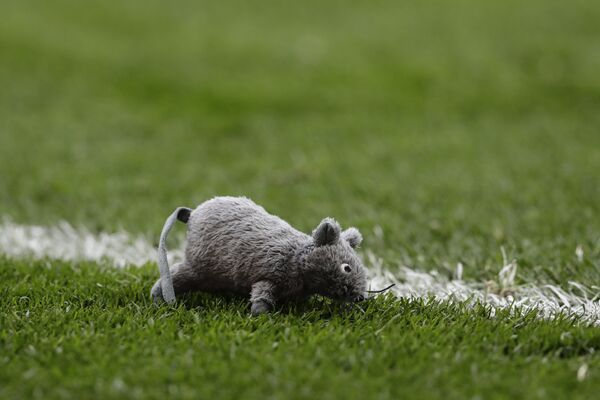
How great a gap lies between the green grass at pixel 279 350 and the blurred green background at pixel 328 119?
119 cm

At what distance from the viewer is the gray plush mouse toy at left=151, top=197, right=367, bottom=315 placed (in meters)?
Result: 2.95

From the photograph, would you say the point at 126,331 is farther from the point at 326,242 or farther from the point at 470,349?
the point at 470,349

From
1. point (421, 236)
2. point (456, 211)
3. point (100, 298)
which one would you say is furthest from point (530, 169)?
point (100, 298)

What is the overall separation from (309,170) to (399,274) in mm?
2663

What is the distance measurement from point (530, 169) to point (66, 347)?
4830 mm

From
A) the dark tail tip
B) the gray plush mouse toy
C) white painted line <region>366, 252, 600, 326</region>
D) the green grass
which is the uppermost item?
the dark tail tip

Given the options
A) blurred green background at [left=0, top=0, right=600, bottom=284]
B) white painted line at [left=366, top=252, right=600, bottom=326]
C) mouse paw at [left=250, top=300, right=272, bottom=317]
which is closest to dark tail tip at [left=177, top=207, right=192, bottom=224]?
mouse paw at [left=250, top=300, right=272, bottom=317]

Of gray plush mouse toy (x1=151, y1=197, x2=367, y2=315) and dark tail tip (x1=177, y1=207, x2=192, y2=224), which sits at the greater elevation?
dark tail tip (x1=177, y1=207, x2=192, y2=224)

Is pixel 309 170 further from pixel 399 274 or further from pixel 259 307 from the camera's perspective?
pixel 259 307

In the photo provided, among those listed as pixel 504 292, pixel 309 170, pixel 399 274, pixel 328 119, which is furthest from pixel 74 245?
pixel 328 119

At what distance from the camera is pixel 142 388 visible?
7.64ft

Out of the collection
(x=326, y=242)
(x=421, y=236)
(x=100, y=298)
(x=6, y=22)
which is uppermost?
(x=6, y=22)

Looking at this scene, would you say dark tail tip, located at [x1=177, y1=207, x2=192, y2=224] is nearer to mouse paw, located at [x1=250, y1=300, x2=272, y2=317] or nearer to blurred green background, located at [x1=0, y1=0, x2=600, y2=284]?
mouse paw, located at [x1=250, y1=300, x2=272, y2=317]

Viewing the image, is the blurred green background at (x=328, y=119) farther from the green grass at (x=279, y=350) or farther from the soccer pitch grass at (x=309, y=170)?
the green grass at (x=279, y=350)
